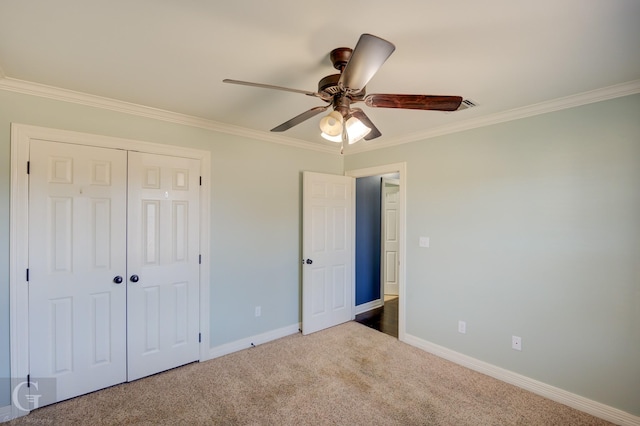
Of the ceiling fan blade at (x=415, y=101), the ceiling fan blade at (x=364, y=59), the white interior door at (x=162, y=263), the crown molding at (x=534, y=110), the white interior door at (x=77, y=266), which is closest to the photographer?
the ceiling fan blade at (x=364, y=59)

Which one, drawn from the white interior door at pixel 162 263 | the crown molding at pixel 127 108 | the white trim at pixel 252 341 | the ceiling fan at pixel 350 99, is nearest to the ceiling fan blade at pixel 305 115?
the ceiling fan at pixel 350 99

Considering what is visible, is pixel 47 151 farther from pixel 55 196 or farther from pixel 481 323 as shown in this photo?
pixel 481 323

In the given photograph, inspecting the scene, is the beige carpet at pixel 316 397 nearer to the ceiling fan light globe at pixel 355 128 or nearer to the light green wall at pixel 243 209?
the light green wall at pixel 243 209

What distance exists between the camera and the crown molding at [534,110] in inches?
83.2

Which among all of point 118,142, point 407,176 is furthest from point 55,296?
point 407,176

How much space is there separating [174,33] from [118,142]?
4.57 feet

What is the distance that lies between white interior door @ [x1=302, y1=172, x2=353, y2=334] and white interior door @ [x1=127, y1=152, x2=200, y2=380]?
1289 mm

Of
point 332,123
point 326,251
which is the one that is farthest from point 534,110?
point 326,251

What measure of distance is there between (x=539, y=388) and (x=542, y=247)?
118cm

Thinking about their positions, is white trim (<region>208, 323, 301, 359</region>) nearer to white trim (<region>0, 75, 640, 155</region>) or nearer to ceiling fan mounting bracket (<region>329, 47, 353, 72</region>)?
white trim (<region>0, 75, 640, 155</region>)

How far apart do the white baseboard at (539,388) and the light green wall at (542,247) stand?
44mm

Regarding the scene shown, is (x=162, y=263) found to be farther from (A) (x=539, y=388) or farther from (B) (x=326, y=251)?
(A) (x=539, y=388)

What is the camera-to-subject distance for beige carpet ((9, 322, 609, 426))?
6.96 ft

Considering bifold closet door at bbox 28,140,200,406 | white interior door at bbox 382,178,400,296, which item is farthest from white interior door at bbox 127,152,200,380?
white interior door at bbox 382,178,400,296
